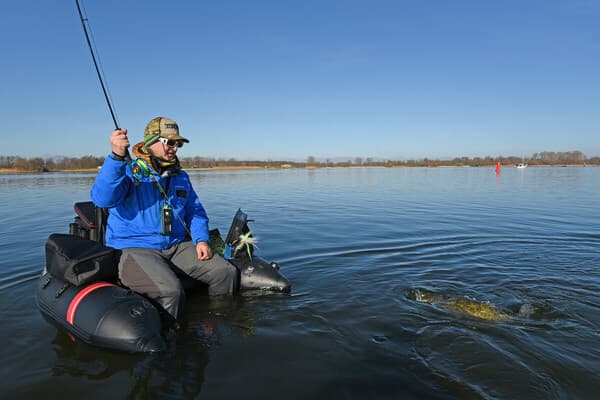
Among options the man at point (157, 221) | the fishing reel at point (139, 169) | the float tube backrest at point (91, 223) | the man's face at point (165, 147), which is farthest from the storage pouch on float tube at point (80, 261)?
the man's face at point (165, 147)

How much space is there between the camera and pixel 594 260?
7109mm

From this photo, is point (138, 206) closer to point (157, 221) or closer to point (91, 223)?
point (157, 221)

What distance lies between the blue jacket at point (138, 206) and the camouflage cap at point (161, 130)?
45 cm

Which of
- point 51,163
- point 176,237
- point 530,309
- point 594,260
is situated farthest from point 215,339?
point 51,163

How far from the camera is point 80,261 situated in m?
3.89

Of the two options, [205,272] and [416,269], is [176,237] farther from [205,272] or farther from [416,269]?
[416,269]

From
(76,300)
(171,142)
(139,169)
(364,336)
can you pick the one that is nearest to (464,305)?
(364,336)

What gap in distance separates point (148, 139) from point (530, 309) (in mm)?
5461

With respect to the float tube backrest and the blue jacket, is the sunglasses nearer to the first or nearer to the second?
the blue jacket

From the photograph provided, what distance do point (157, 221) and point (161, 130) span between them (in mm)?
1154

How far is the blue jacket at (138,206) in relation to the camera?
3.92 m

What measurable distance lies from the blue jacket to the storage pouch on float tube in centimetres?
34

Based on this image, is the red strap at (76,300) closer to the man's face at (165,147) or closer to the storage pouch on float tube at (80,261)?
the storage pouch on float tube at (80,261)

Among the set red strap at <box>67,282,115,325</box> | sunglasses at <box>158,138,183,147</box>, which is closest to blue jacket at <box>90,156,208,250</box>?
sunglasses at <box>158,138,183,147</box>
